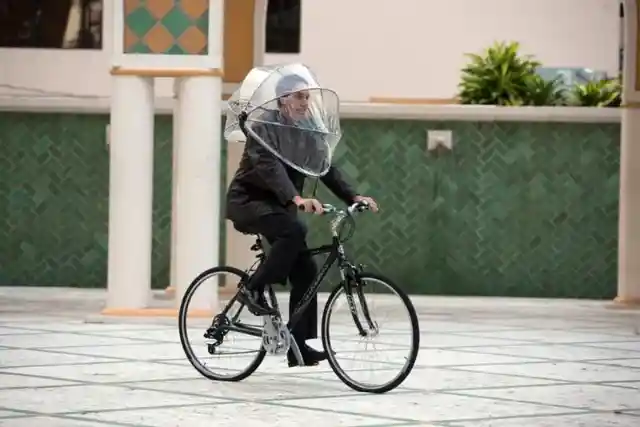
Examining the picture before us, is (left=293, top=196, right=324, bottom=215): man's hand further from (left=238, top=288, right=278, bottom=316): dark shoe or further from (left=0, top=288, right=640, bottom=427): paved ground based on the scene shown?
(left=0, top=288, right=640, bottom=427): paved ground

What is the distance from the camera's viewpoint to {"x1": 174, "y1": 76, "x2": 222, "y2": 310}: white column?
8.78m

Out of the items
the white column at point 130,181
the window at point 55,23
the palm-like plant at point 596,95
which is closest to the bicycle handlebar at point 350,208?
the white column at point 130,181

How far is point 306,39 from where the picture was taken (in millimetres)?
16078

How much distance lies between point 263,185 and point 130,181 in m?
3.17

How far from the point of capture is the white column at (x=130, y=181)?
8.82m

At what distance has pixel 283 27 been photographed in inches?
633

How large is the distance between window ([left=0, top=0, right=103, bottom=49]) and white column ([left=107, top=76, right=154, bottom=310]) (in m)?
7.33

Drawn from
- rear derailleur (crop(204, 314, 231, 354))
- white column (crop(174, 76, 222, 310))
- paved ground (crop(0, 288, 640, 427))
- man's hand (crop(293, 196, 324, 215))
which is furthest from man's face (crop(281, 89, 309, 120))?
white column (crop(174, 76, 222, 310))

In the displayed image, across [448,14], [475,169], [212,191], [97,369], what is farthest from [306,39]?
[97,369]

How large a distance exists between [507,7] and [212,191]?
26.8 feet

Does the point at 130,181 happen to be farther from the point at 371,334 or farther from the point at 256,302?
the point at 371,334

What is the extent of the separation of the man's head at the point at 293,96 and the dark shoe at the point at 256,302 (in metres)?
0.83

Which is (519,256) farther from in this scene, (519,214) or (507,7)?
(507,7)

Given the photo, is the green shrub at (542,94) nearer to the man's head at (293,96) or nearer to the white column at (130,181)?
the white column at (130,181)
